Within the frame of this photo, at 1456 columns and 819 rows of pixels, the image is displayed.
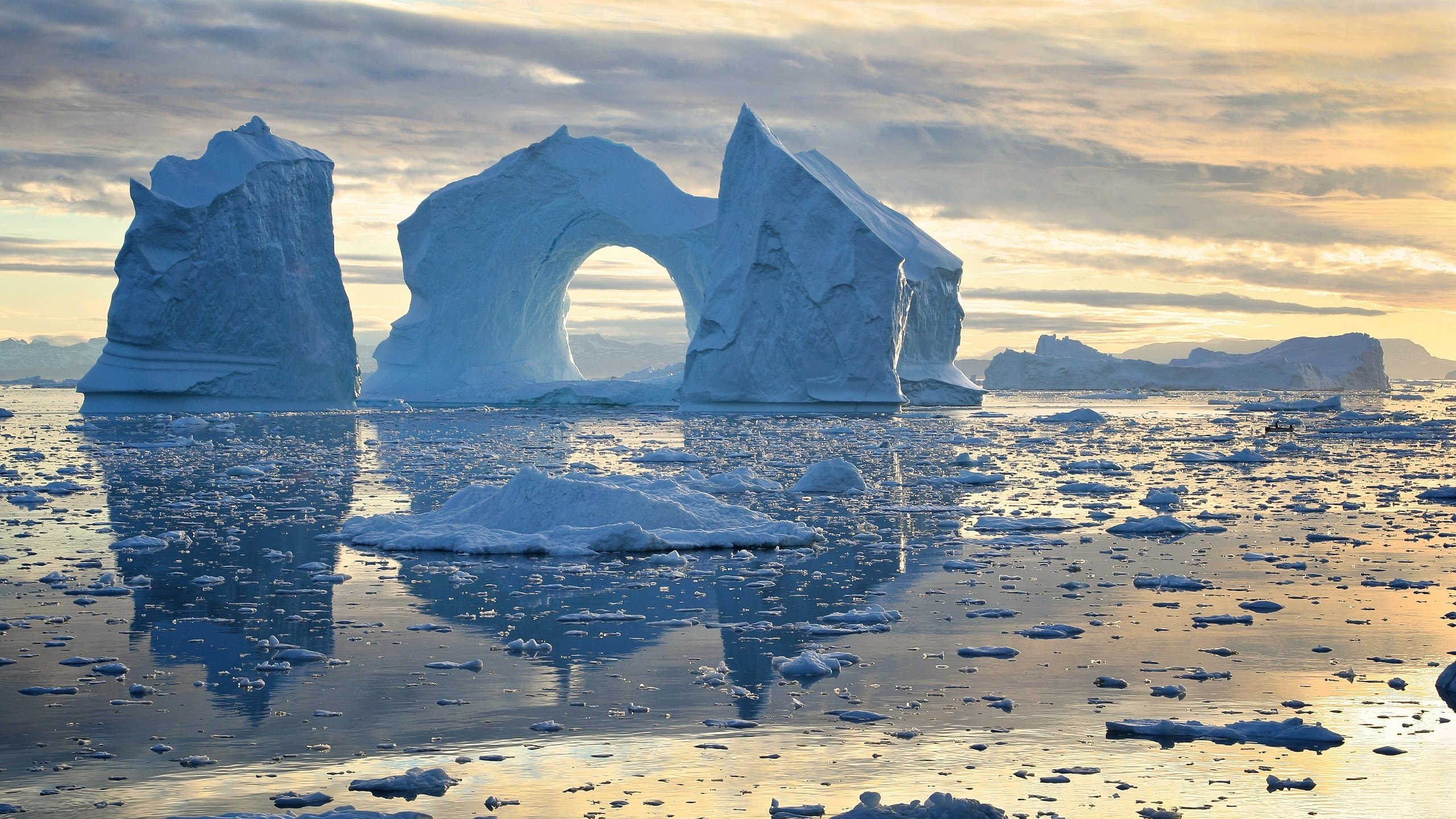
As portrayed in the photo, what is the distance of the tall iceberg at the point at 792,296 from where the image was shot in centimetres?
2833

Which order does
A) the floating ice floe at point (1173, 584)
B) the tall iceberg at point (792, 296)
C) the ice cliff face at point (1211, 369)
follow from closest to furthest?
the floating ice floe at point (1173, 584)
the tall iceberg at point (792, 296)
the ice cliff face at point (1211, 369)

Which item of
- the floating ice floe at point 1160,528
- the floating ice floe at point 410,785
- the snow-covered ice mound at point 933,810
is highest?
the floating ice floe at point 1160,528

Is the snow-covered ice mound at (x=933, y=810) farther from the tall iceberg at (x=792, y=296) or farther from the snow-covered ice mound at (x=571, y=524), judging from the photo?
the tall iceberg at (x=792, y=296)

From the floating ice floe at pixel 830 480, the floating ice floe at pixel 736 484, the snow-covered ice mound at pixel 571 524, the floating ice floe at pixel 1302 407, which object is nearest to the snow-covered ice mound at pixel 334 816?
the snow-covered ice mound at pixel 571 524

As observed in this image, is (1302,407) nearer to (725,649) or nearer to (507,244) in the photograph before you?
(507,244)

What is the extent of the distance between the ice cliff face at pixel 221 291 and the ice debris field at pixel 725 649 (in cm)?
1700

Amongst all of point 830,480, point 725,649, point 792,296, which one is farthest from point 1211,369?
point 725,649

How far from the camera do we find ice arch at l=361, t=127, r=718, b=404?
114ft

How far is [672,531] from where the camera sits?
8.38 metres

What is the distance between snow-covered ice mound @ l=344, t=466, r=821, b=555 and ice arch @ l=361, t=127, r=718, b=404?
83.3ft

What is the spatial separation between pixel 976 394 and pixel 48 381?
60441 mm

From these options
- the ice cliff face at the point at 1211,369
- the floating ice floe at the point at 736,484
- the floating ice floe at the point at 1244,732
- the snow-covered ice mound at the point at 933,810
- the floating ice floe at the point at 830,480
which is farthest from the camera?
the ice cliff face at the point at 1211,369

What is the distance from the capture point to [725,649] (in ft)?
17.3

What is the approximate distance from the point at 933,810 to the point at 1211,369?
69.6 m
